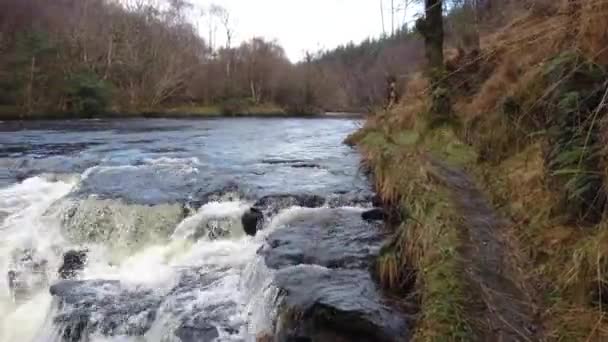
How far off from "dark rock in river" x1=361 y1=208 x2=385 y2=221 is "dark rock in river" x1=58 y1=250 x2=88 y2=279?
4664 millimetres

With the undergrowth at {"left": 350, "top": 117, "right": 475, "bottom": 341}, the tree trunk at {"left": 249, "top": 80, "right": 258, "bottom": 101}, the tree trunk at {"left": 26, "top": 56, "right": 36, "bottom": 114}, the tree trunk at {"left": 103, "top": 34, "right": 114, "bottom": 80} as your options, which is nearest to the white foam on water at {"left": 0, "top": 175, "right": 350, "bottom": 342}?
the undergrowth at {"left": 350, "top": 117, "right": 475, "bottom": 341}

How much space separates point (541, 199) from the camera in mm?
5676

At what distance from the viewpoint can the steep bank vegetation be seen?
128ft

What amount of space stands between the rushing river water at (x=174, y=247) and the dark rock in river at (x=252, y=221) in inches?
4.0

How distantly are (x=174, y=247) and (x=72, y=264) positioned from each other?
63.4 inches

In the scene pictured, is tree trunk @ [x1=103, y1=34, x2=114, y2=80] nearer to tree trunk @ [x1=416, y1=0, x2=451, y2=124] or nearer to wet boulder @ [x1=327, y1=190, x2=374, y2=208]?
tree trunk @ [x1=416, y1=0, x2=451, y2=124]

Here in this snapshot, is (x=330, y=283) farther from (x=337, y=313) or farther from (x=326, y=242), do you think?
(x=326, y=242)

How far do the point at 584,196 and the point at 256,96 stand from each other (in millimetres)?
59121

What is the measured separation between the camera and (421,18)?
12.5 m

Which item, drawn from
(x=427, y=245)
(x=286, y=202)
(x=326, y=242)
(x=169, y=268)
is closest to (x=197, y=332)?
(x=169, y=268)

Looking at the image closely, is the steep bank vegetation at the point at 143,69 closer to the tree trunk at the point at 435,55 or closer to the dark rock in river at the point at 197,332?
the tree trunk at the point at 435,55

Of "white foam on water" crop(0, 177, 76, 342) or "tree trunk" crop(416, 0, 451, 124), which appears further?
"tree trunk" crop(416, 0, 451, 124)

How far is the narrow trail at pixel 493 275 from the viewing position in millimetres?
3936

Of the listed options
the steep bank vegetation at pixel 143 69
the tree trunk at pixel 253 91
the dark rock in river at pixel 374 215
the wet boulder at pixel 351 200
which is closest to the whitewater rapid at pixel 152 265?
the wet boulder at pixel 351 200
